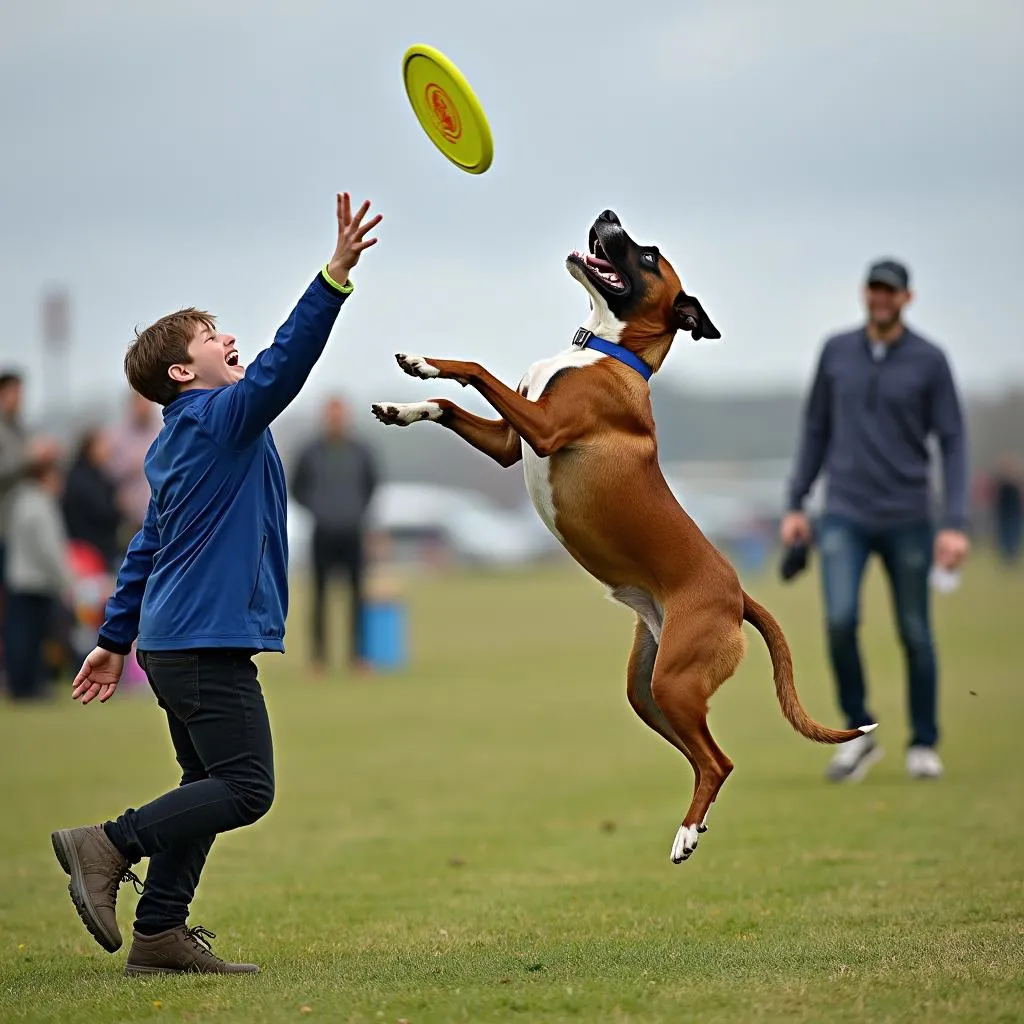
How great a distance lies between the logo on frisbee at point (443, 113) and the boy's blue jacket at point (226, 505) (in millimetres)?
1018

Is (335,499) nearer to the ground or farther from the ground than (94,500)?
farther from the ground

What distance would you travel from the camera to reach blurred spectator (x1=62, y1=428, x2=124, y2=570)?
15062 millimetres

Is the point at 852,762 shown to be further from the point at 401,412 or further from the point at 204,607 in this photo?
the point at 204,607

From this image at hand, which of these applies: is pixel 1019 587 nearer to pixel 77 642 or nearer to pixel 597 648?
pixel 597 648

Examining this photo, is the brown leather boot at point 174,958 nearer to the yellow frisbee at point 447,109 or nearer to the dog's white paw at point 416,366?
the dog's white paw at point 416,366

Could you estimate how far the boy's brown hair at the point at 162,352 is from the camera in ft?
16.0

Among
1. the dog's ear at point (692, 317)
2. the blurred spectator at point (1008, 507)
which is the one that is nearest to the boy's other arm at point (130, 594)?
the dog's ear at point (692, 317)

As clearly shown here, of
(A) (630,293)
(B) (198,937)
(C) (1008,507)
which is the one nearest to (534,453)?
(A) (630,293)

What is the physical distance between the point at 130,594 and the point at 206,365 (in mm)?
721

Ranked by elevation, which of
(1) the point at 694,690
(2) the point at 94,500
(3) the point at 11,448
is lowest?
(1) the point at 694,690

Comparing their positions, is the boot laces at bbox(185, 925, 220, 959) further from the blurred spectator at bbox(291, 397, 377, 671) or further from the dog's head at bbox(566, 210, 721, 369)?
the blurred spectator at bbox(291, 397, 377, 671)

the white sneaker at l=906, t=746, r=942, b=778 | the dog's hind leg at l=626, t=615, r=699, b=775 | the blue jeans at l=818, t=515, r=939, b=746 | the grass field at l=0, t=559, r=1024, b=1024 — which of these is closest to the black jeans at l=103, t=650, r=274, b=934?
the grass field at l=0, t=559, r=1024, b=1024

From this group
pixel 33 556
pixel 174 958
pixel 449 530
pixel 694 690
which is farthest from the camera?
pixel 449 530

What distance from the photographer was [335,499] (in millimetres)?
16422
